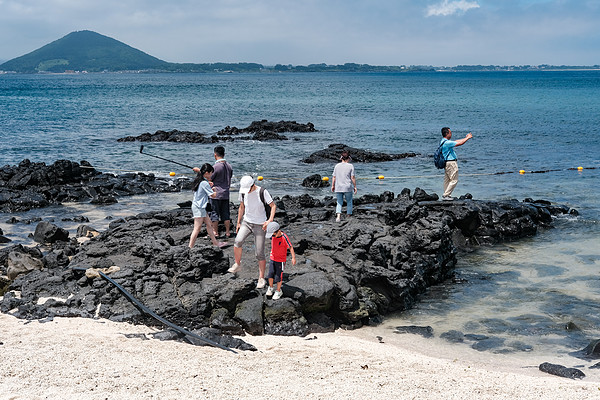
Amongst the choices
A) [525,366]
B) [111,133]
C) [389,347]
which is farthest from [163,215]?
[111,133]

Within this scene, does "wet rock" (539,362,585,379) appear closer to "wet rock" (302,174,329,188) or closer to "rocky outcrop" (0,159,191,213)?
"wet rock" (302,174,329,188)

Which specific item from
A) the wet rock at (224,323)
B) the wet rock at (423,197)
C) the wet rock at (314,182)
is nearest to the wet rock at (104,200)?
the wet rock at (314,182)

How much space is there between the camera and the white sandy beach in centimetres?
786

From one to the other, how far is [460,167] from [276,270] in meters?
23.2

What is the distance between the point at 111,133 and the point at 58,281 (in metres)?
39.2

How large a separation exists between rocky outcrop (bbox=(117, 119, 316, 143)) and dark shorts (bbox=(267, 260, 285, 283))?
33.3 meters

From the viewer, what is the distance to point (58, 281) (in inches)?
474

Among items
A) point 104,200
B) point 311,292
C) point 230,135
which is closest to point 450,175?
point 311,292

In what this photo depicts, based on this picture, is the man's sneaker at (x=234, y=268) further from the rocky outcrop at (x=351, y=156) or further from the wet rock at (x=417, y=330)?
the rocky outcrop at (x=351, y=156)

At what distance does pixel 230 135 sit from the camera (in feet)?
156

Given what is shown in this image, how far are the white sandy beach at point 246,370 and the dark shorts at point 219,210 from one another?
4.04m

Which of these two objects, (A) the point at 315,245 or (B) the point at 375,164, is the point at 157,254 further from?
(B) the point at 375,164

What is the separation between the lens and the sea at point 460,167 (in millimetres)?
Answer: 12102

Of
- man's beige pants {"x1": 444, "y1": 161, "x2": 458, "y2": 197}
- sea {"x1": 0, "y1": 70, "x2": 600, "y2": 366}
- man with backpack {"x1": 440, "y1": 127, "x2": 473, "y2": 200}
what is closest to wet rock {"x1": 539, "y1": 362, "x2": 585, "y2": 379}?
sea {"x1": 0, "y1": 70, "x2": 600, "y2": 366}
